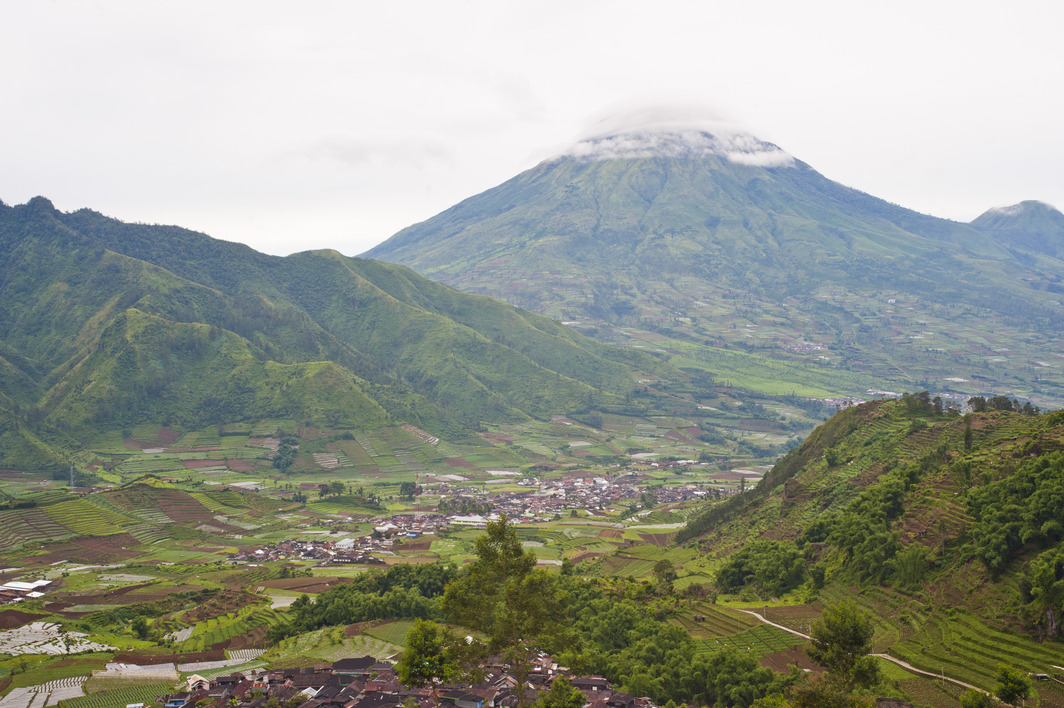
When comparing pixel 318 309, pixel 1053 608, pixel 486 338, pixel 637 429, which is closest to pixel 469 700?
pixel 1053 608

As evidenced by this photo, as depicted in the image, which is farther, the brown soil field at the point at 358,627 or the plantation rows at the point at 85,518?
the plantation rows at the point at 85,518

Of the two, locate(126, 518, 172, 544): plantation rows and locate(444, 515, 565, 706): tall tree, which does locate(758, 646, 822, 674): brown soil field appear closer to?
locate(444, 515, 565, 706): tall tree

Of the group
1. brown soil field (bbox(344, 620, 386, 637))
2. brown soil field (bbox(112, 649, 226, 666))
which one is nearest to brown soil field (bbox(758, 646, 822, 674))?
brown soil field (bbox(344, 620, 386, 637))

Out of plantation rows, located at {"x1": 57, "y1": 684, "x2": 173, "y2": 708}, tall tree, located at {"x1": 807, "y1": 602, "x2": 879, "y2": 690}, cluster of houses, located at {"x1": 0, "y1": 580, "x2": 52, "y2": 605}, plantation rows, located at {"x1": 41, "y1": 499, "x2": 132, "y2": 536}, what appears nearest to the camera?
tall tree, located at {"x1": 807, "y1": 602, "x2": 879, "y2": 690}

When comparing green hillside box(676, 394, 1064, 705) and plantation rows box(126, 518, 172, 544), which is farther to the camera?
plantation rows box(126, 518, 172, 544)

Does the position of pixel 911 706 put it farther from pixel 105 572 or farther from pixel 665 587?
pixel 105 572

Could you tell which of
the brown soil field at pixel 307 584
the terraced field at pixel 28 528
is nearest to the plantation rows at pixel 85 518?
the terraced field at pixel 28 528

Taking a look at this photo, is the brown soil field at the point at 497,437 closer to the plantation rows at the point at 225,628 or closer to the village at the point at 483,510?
the village at the point at 483,510
